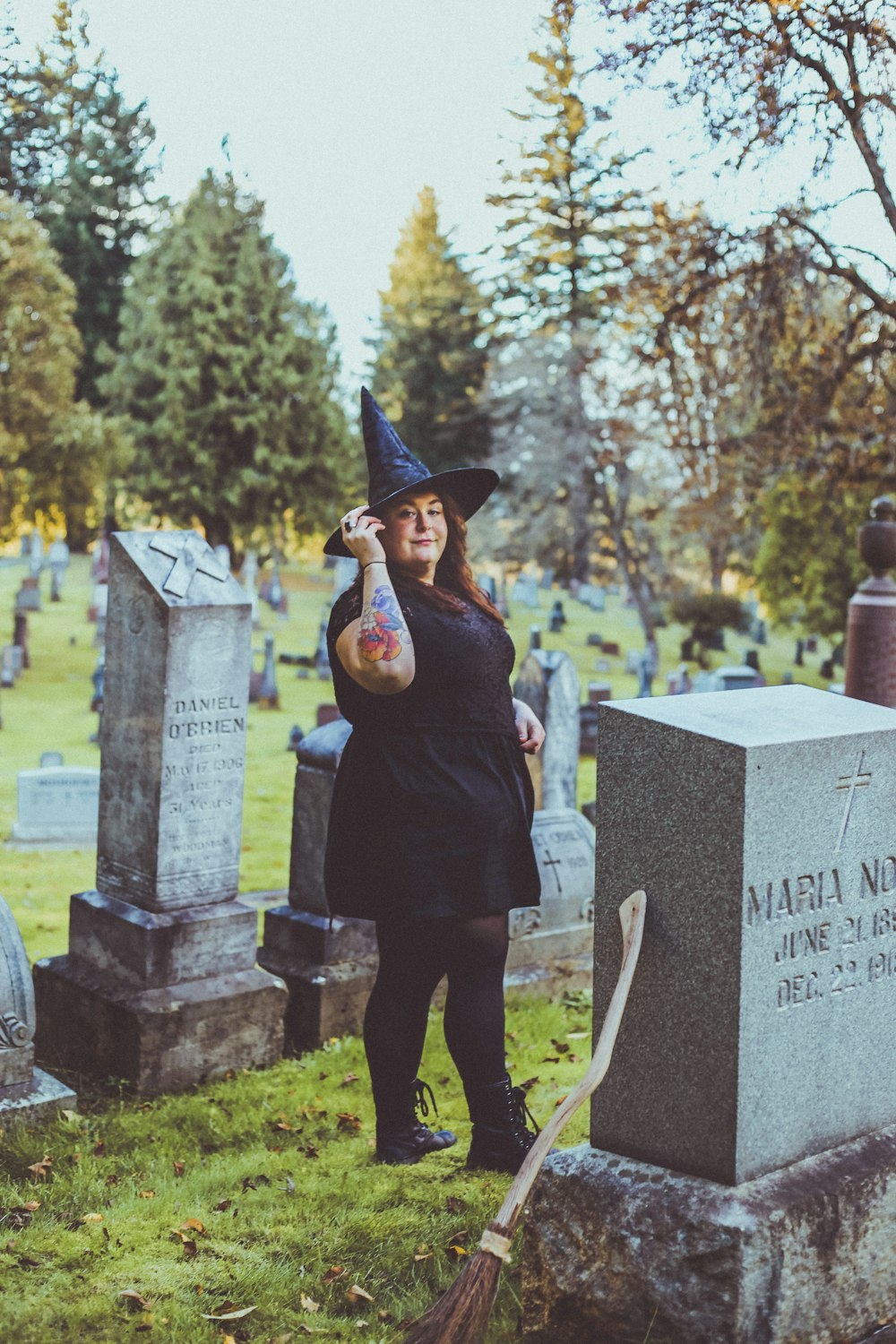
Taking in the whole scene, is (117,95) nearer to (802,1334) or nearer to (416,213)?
(416,213)

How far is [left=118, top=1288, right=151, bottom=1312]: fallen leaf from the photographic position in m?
3.25

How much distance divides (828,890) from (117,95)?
3414 cm

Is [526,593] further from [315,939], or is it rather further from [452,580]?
[452,580]

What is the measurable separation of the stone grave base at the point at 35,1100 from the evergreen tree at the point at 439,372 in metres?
32.8

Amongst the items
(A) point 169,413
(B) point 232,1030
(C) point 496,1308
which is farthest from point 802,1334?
(A) point 169,413

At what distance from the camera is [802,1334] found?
9.22 ft

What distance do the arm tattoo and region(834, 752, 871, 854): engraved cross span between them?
48.8 inches

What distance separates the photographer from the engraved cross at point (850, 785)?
2.99 m

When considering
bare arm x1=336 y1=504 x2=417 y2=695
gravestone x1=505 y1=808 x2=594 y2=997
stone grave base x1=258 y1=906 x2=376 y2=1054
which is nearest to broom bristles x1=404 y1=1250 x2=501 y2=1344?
bare arm x1=336 y1=504 x2=417 y2=695

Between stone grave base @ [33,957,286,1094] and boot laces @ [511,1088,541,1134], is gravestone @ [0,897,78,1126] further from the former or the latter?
boot laces @ [511,1088,541,1134]

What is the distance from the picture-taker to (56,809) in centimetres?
996

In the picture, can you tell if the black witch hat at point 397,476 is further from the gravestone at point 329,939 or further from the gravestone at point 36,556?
the gravestone at point 36,556

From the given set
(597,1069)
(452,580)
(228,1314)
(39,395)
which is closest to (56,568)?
(39,395)

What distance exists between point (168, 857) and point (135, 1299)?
7.40 ft
